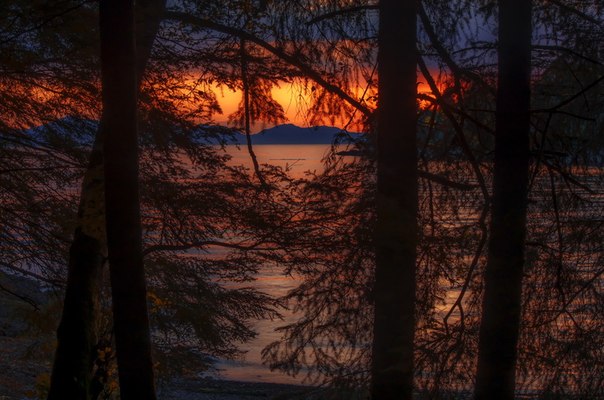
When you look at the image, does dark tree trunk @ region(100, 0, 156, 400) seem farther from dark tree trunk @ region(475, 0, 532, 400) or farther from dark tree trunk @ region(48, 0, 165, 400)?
dark tree trunk @ region(475, 0, 532, 400)

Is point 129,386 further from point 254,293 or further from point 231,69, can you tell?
point 254,293

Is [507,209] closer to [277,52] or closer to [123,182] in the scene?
[277,52]

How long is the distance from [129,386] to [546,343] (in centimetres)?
665

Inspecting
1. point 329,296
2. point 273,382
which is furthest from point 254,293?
point 273,382

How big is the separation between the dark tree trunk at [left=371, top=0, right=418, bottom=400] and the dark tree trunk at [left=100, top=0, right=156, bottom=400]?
1696mm

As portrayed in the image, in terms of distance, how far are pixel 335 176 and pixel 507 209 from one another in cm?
390

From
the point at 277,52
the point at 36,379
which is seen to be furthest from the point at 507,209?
the point at 36,379

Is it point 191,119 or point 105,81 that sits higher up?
point 191,119

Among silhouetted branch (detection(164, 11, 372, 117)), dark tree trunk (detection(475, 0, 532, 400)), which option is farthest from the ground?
dark tree trunk (detection(475, 0, 532, 400))

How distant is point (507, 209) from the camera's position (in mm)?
5500

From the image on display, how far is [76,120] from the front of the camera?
9.48 m

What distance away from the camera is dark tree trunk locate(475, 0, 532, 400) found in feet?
17.9

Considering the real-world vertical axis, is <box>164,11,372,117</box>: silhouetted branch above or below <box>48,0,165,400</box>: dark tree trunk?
above

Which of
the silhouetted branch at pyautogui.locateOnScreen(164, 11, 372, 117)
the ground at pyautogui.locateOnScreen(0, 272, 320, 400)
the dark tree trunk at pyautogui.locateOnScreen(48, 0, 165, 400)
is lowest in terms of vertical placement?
the ground at pyautogui.locateOnScreen(0, 272, 320, 400)
